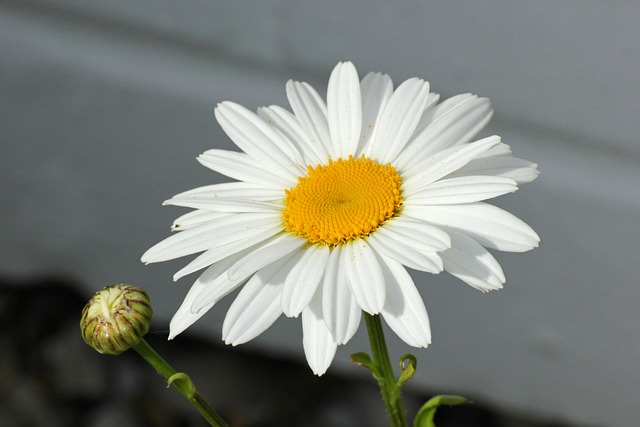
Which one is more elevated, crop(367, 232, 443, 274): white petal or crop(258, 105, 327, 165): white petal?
crop(258, 105, 327, 165): white petal

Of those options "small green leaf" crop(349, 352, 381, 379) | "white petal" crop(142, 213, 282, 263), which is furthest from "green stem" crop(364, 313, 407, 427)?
"white petal" crop(142, 213, 282, 263)

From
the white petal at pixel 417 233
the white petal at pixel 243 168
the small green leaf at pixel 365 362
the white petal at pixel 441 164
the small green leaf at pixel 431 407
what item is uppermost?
the white petal at pixel 441 164

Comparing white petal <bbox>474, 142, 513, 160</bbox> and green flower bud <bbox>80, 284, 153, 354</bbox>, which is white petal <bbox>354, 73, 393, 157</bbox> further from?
green flower bud <bbox>80, 284, 153, 354</bbox>

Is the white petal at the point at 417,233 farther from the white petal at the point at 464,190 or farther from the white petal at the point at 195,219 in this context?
the white petal at the point at 195,219

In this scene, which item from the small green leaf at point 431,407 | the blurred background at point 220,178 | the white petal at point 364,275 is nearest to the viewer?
the white petal at point 364,275

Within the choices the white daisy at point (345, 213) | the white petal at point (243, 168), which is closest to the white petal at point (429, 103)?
the white daisy at point (345, 213)

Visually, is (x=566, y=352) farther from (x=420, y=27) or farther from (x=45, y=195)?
(x=45, y=195)
